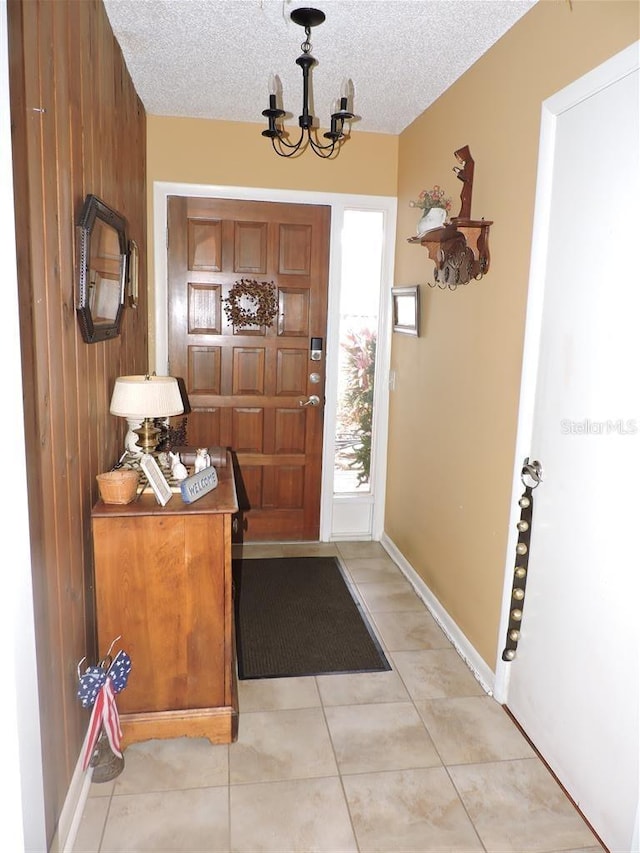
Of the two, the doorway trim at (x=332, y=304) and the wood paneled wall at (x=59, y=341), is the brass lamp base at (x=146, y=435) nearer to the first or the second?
the wood paneled wall at (x=59, y=341)

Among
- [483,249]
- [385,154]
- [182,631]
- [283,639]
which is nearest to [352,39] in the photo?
[483,249]

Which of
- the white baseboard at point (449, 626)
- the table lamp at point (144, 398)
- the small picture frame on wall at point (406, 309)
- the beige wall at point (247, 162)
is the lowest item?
the white baseboard at point (449, 626)

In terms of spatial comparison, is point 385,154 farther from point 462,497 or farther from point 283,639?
point 283,639

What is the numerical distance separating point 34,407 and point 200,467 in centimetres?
95

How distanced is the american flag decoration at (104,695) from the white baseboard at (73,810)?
1.6 inches

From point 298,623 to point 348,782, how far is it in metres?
1.03

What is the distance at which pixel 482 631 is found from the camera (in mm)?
2547

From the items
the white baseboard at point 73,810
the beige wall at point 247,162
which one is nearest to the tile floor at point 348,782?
the white baseboard at point 73,810

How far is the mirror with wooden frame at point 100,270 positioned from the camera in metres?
1.87

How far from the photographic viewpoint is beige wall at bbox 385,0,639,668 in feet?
6.82

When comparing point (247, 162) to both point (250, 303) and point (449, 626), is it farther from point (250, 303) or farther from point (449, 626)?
point (449, 626)

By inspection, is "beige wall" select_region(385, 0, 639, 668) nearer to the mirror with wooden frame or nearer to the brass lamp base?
the brass lamp base

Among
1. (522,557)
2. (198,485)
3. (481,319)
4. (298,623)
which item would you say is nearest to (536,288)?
(481,319)

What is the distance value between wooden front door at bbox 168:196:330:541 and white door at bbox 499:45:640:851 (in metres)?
1.84
